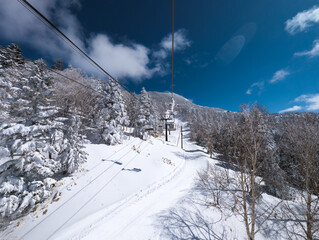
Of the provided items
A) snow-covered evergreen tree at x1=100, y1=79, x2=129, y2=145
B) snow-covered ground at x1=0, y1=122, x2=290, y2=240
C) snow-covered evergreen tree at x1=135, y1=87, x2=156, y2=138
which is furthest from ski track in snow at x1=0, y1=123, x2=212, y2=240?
snow-covered evergreen tree at x1=135, y1=87, x2=156, y2=138

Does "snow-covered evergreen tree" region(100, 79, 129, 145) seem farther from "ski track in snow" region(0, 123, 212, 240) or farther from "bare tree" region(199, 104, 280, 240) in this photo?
"bare tree" region(199, 104, 280, 240)

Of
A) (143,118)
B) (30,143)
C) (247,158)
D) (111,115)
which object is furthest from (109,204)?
(143,118)

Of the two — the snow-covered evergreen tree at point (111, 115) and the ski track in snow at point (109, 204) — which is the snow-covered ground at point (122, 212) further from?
the snow-covered evergreen tree at point (111, 115)

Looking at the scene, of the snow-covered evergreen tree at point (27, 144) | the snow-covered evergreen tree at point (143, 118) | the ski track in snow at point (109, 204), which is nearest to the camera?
the ski track in snow at point (109, 204)

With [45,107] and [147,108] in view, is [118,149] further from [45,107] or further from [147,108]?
[147,108]

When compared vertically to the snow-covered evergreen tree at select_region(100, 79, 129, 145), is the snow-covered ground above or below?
below

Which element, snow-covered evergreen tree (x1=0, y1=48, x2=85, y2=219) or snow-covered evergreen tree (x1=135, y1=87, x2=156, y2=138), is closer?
snow-covered evergreen tree (x1=0, y1=48, x2=85, y2=219)

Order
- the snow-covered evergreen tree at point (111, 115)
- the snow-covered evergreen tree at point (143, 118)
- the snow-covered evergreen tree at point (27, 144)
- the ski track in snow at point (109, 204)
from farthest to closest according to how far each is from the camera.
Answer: the snow-covered evergreen tree at point (143, 118) < the snow-covered evergreen tree at point (111, 115) < the snow-covered evergreen tree at point (27, 144) < the ski track in snow at point (109, 204)

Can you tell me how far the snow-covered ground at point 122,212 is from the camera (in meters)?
6.48

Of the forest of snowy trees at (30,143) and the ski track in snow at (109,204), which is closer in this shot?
the ski track in snow at (109,204)

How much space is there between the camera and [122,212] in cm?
777

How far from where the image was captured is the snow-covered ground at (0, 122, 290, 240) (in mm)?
6477

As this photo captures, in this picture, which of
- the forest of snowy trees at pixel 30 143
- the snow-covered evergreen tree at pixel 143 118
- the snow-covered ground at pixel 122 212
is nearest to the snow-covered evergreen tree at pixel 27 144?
the forest of snowy trees at pixel 30 143

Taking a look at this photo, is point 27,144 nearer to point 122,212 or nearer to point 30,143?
point 30,143
